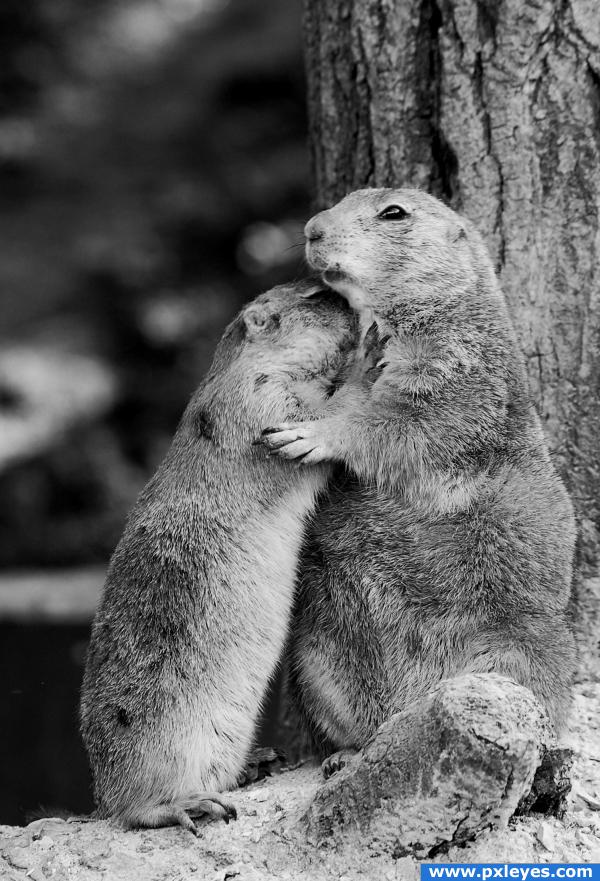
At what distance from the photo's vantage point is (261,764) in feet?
13.0

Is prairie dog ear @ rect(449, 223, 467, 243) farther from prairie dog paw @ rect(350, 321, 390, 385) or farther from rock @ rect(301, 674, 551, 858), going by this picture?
rock @ rect(301, 674, 551, 858)

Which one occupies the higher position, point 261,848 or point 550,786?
point 550,786

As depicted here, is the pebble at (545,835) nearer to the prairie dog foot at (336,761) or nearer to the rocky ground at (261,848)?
the rocky ground at (261,848)

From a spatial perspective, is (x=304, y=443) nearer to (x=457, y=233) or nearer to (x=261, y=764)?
(x=457, y=233)

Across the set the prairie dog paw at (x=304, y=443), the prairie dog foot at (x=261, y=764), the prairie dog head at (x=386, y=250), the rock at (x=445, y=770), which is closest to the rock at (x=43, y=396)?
the prairie dog foot at (x=261, y=764)

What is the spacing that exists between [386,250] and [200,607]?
150 centimetres

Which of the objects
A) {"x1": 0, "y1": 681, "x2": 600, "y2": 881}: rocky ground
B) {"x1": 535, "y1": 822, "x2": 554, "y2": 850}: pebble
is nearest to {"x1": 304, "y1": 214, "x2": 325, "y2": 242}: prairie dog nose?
{"x1": 0, "y1": 681, "x2": 600, "y2": 881}: rocky ground

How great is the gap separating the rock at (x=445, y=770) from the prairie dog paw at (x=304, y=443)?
98cm

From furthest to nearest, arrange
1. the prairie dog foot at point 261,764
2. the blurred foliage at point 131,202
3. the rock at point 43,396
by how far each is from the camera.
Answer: the blurred foliage at point 131,202
the rock at point 43,396
the prairie dog foot at point 261,764

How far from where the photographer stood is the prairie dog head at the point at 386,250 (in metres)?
3.80

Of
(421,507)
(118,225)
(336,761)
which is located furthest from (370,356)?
(118,225)

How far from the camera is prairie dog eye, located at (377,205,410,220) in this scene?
3889 millimetres

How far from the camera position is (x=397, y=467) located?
142 inches

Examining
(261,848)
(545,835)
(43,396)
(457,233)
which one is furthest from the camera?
(43,396)
